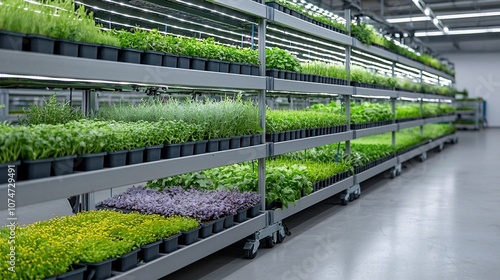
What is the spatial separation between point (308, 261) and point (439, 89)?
12270 mm

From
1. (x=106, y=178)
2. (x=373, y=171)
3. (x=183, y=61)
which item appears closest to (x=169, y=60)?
(x=183, y=61)

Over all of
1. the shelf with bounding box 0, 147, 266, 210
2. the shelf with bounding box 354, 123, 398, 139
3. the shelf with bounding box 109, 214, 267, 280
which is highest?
the shelf with bounding box 354, 123, 398, 139

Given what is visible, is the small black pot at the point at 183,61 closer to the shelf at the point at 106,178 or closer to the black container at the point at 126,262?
the shelf at the point at 106,178

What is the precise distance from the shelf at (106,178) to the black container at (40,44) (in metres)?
0.68

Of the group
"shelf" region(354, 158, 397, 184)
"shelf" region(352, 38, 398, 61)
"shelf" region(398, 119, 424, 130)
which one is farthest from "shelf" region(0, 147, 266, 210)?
"shelf" region(398, 119, 424, 130)

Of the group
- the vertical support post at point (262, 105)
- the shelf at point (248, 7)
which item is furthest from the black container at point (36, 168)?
the vertical support post at point (262, 105)

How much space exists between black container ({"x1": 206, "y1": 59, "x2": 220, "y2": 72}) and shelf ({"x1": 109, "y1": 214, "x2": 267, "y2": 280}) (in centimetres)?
136

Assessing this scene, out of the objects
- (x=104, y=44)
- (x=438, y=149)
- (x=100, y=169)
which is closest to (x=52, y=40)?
(x=104, y=44)

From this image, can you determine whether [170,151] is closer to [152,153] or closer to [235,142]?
[152,153]

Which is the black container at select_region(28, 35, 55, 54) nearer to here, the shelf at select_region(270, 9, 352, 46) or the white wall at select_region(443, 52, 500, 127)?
the shelf at select_region(270, 9, 352, 46)

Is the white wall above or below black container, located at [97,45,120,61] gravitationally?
above

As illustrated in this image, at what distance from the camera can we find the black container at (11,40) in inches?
91.4

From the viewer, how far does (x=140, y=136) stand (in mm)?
3246

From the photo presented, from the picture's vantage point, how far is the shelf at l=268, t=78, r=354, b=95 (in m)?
4.92
